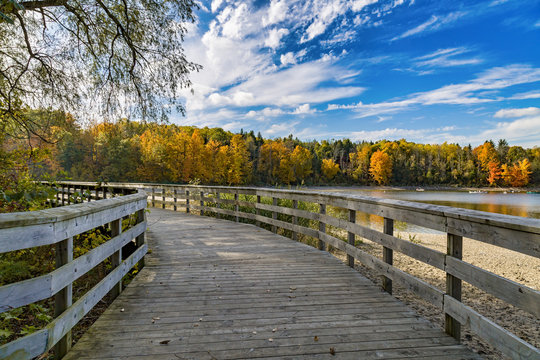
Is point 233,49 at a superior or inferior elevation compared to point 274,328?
superior

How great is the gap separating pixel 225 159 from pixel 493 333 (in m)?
50.3

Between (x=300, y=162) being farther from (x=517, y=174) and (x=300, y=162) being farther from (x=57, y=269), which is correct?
(x=57, y=269)

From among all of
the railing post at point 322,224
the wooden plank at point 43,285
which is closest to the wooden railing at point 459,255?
the railing post at point 322,224

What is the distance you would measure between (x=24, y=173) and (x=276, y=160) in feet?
220

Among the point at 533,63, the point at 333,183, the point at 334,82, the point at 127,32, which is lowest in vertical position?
the point at 333,183

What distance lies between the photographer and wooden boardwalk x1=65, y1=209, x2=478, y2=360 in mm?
2201

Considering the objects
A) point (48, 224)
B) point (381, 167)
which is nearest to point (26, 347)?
point (48, 224)

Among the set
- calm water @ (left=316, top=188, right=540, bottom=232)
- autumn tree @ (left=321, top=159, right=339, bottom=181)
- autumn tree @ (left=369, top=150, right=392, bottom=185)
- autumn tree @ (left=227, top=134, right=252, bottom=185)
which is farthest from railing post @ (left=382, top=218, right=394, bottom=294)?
autumn tree @ (left=369, top=150, right=392, bottom=185)

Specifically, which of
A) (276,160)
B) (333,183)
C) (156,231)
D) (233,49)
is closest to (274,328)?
(156,231)

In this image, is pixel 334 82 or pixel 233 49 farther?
pixel 334 82

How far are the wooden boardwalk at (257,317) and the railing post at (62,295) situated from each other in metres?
0.09

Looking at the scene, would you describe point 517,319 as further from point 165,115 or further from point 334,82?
point 334,82

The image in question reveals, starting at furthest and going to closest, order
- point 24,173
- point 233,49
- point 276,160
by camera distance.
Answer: point 276,160, point 233,49, point 24,173

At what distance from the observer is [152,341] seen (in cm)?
231
